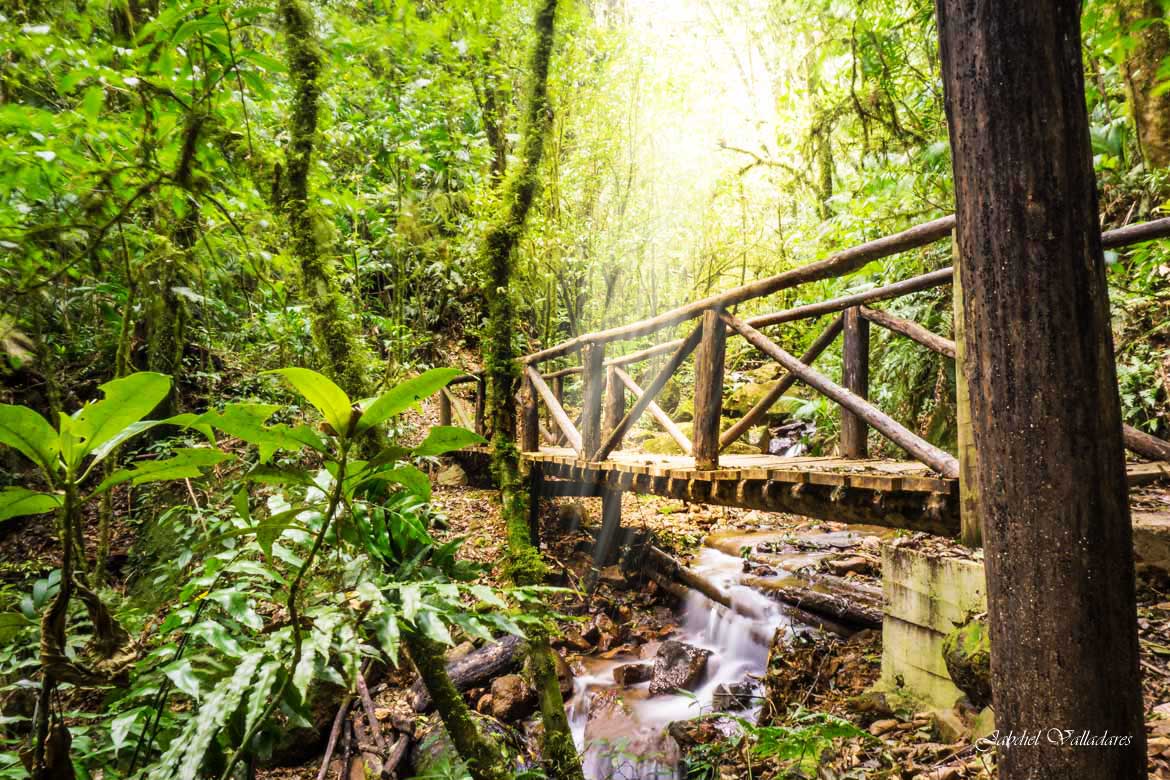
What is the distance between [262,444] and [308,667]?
1.38 ft

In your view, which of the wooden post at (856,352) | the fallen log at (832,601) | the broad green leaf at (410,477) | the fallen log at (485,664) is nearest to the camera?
the broad green leaf at (410,477)

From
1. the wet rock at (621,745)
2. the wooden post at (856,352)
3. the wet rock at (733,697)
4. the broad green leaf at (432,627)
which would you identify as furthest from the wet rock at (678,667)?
the broad green leaf at (432,627)

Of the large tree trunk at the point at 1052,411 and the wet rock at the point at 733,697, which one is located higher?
the large tree trunk at the point at 1052,411

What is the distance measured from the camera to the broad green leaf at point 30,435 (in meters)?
0.74

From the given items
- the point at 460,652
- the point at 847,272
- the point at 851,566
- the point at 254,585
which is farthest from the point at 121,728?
the point at 851,566

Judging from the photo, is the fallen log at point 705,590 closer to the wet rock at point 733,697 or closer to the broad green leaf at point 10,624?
the wet rock at point 733,697

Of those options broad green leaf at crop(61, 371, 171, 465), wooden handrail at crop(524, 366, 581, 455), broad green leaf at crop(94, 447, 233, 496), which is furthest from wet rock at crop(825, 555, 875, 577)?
broad green leaf at crop(61, 371, 171, 465)

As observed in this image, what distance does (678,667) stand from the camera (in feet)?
15.4

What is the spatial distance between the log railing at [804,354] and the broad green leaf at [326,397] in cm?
254

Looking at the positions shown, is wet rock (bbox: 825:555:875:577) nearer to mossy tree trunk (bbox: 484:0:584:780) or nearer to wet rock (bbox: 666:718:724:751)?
wet rock (bbox: 666:718:724:751)

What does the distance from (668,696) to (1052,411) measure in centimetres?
417

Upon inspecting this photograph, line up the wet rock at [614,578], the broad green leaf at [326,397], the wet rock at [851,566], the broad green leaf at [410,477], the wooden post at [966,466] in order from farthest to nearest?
1. the wet rock at [614,578]
2. the wet rock at [851,566]
3. the wooden post at [966,466]
4. the broad green leaf at [410,477]
5. the broad green leaf at [326,397]

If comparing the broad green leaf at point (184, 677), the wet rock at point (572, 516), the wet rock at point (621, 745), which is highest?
the broad green leaf at point (184, 677)

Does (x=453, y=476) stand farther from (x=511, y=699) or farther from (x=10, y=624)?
(x=10, y=624)
